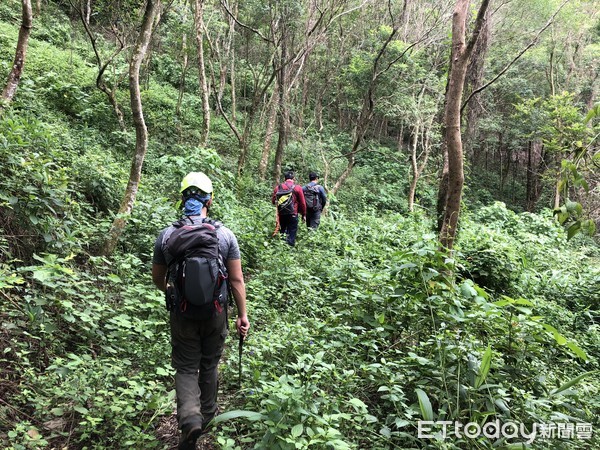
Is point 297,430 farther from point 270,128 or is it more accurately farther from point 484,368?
point 270,128

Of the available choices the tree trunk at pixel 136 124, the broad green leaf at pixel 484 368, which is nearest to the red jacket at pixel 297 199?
the tree trunk at pixel 136 124

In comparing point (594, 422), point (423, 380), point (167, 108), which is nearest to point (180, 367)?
point (423, 380)

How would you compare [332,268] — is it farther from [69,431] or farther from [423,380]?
[69,431]

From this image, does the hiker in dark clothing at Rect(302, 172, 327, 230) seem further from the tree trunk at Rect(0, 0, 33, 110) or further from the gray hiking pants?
the gray hiking pants

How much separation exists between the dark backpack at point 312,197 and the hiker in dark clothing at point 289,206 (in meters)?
0.59

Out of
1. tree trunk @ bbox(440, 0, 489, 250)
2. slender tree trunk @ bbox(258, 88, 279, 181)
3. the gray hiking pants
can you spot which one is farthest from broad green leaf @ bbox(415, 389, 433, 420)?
slender tree trunk @ bbox(258, 88, 279, 181)

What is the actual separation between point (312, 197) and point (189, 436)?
632 cm

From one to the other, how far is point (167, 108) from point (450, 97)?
13330 millimetres

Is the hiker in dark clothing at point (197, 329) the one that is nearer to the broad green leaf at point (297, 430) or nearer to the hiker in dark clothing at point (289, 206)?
the broad green leaf at point (297, 430)

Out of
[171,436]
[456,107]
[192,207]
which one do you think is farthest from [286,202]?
[171,436]

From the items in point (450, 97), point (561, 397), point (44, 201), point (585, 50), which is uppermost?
point (585, 50)

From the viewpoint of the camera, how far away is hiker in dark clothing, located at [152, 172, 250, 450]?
291 cm

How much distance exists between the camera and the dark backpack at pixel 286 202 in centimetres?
774

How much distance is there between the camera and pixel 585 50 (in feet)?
75.0
